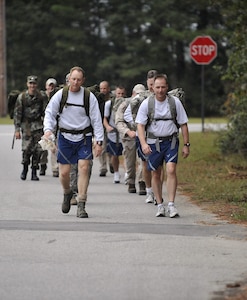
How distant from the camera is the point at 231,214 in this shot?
12.6 meters

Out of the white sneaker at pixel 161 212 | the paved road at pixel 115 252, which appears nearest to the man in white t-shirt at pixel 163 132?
the white sneaker at pixel 161 212

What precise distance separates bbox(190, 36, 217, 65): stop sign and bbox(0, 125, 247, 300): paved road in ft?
54.3

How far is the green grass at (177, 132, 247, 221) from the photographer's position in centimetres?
1362

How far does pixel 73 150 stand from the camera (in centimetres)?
1267

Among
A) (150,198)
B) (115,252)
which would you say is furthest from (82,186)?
(115,252)

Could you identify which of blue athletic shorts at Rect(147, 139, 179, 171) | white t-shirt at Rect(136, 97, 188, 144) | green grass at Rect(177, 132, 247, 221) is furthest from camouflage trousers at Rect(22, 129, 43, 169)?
white t-shirt at Rect(136, 97, 188, 144)

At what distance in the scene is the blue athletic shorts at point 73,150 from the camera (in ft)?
41.3

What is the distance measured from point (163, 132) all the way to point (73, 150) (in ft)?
3.70

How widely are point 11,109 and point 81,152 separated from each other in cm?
595

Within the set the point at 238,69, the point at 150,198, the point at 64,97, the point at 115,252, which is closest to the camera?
the point at 115,252

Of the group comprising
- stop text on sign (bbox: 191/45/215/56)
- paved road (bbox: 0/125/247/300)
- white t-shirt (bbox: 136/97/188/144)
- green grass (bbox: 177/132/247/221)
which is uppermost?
stop text on sign (bbox: 191/45/215/56)

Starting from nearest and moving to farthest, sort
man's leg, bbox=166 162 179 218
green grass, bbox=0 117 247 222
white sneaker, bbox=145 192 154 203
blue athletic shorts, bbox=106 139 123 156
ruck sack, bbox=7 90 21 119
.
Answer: man's leg, bbox=166 162 179 218 < green grass, bbox=0 117 247 222 < white sneaker, bbox=145 192 154 203 < ruck sack, bbox=7 90 21 119 < blue athletic shorts, bbox=106 139 123 156

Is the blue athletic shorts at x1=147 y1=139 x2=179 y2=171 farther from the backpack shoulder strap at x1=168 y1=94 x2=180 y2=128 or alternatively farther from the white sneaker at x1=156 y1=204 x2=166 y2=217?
the white sneaker at x1=156 y1=204 x2=166 y2=217

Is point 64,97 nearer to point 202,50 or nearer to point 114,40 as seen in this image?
point 202,50
